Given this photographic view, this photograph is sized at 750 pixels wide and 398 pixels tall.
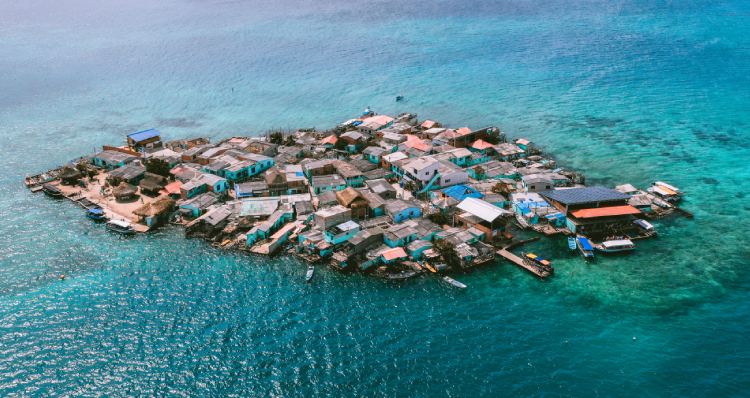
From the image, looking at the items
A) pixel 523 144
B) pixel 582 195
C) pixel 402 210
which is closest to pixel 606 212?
pixel 582 195

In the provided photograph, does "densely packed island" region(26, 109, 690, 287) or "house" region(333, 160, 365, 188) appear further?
"house" region(333, 160, 365, 188)

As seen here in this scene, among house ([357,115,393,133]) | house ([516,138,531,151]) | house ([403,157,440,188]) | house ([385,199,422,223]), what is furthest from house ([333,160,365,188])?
house ([516,138,531,151])

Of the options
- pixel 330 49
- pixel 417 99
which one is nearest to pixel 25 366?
pixel 417 99

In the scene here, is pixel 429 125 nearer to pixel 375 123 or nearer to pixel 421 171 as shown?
pixel 375 123

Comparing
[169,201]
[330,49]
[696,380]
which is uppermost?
[330,49]

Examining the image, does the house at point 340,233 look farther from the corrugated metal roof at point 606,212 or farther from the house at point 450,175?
the corrugated metal roof at point 606,212

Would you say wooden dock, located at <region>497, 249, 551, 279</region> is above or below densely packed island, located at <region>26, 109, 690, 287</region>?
below

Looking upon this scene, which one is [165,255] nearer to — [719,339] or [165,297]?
[165,297]

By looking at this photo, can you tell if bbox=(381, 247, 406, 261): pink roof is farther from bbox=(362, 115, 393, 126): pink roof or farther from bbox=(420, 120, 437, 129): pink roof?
bbox=(420, 120, 437, 129): pink roof
